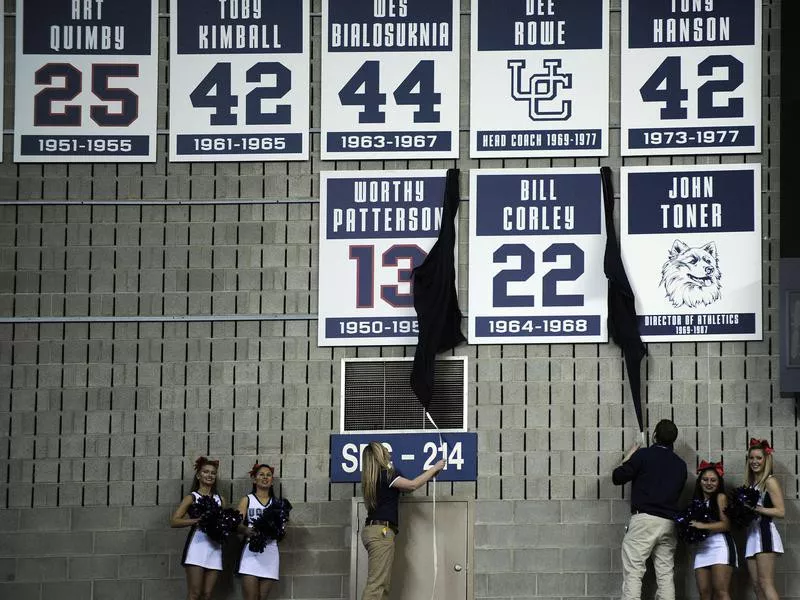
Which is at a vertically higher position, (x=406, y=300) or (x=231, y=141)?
(x=231, y=141)

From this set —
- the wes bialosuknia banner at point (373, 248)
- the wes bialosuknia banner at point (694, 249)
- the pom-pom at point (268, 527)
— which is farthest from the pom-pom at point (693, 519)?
the pom-pom at point (268, 527)

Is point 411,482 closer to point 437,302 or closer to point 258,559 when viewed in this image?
point 258,559

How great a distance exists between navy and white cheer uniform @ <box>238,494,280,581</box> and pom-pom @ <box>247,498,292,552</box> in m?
0.07

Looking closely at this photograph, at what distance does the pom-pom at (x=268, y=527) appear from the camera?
1039cm

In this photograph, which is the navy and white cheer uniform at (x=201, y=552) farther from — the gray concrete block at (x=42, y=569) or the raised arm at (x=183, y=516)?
the gray concrete block at (x=42, y=569)

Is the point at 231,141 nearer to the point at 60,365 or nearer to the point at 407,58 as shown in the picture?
the point at 407,58

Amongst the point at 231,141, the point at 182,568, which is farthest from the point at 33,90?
the point at 182,568

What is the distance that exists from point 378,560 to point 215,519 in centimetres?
146

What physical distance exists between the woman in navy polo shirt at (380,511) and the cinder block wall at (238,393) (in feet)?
2.20

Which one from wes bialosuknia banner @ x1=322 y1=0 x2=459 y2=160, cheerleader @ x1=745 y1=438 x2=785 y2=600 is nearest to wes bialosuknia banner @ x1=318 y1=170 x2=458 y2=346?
wes bialosuknia banner @ x1=322 y1=0 x2=459 y2=160

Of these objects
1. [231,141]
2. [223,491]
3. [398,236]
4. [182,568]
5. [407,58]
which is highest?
[407,58]

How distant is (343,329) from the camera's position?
11.0m

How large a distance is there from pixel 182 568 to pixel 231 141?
12.9ft

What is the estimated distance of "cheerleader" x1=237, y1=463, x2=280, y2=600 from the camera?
10.5 meters
